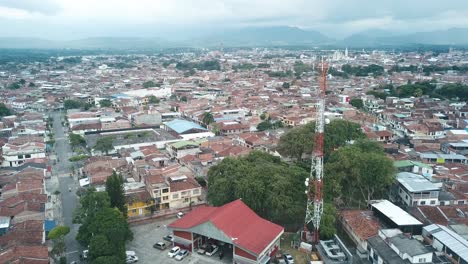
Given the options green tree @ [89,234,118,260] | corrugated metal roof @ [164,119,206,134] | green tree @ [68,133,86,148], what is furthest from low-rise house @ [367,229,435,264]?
green tree @ [68,133,86,148]

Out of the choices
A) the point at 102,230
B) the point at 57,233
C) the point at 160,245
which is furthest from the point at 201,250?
the point at 57,233

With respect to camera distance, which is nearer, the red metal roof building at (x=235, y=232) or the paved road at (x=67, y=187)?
the red metal roof building at (x=235, y=232)

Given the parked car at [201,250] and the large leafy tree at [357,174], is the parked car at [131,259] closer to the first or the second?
the parked car at [201,250]

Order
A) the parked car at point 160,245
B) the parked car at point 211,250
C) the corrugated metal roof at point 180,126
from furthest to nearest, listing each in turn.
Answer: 1. the corrugated metal roof at point 180,126
2. the parked car at point 160,245
3. the parked car at point 211,250

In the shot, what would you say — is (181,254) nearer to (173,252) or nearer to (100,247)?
(173,252)

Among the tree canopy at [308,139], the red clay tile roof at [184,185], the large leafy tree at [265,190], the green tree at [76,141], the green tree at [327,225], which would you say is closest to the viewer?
the green tree at [327,225]

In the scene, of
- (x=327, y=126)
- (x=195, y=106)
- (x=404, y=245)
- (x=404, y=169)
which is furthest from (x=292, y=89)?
(x=404, y=245)

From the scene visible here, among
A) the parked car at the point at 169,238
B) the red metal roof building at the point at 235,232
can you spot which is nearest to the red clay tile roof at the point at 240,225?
the red metal roof building at the point at 235,232
